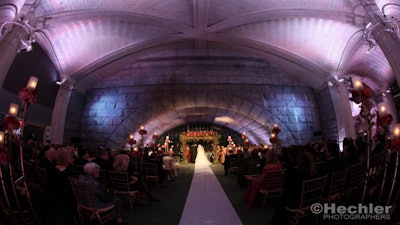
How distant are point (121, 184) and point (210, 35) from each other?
30.4ft

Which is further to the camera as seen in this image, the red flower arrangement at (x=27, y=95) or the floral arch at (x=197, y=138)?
the floral arch at (x=197, y=138)

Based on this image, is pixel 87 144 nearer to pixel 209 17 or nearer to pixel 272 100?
pixel 209 17

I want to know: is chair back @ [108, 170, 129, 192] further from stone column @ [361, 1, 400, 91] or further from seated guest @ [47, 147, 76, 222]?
stone column @ [361, 1, 400, 91]

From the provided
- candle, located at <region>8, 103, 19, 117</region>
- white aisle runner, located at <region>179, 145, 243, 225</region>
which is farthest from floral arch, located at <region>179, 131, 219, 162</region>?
candle, located at <region>8, 103, 19, 117</region>

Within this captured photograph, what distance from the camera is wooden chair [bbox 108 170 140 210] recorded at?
4.69 m

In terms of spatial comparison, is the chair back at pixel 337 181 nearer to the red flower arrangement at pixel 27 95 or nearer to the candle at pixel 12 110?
the red flower arrangement at pixel 27 95

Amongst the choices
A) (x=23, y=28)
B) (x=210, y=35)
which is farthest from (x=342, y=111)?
(x=23, y=28)

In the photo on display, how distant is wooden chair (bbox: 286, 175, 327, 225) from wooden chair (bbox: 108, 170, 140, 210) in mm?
2984

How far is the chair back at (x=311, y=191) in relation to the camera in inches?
125

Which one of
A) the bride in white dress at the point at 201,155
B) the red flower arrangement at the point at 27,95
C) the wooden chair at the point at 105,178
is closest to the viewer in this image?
the red flower arrangement at the point at 27,95

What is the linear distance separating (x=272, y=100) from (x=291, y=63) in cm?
235

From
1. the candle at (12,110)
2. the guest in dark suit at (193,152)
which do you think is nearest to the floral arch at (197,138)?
the guest in dark suit at (193,152)

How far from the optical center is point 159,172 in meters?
7.93

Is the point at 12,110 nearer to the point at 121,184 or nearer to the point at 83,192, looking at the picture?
the point at 83,192
